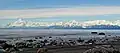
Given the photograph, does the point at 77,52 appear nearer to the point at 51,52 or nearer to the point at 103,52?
the point at 51,52

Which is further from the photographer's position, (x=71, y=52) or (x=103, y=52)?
(x=71, y=52)

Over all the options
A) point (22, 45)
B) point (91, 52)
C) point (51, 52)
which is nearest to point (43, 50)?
point (51, 52)

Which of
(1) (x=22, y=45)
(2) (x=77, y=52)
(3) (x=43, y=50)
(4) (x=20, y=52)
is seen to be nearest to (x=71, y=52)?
(2) (x=77, y=52)

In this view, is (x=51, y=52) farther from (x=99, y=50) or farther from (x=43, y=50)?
(x=99, y=50)

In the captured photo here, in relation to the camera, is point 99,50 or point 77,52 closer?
point 99,50

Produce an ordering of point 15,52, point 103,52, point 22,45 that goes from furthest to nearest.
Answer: point 22,45
point 15,52
point 103,52

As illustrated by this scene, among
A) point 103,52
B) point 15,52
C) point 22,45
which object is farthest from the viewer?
point 22,45

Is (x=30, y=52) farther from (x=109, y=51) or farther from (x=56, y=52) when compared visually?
(x=109, y=51)
